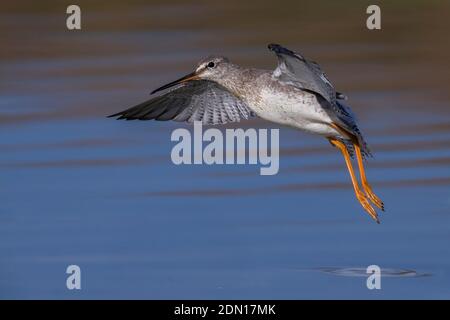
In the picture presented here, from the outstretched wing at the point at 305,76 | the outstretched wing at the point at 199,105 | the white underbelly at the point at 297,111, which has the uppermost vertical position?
the outstretched wing at the point at 199,105

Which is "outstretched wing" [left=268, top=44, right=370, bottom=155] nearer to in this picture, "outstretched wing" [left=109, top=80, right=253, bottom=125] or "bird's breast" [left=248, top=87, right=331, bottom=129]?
"bird's breast" [left=248, top=87, right=331, bottom=129]

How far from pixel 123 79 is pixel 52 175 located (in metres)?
3.40

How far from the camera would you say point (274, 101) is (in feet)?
26.2

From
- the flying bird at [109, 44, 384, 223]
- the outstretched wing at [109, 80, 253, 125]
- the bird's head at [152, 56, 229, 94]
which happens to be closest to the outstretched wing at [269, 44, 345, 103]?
the flying bird at [109, 44, 384, 223]

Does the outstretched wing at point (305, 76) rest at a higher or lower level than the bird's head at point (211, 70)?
lower

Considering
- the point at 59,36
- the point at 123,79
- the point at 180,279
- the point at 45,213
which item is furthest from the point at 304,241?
the point at 59,36

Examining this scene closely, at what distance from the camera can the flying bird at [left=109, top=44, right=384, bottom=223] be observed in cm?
795

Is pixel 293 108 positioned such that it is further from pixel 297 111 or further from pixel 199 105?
pixel 199 105

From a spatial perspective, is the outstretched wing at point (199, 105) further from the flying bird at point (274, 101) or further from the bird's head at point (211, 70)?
the bird's head at point (211, 70)

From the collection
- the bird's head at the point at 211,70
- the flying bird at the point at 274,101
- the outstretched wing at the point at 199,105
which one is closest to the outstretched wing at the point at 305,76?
the flying bird at the point at 274,101

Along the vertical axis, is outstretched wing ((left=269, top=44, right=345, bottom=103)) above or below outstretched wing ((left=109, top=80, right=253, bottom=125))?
below

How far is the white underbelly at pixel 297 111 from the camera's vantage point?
312 inches

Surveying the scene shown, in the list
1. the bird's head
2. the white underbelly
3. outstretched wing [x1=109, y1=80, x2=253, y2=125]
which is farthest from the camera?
outstretched wing [x1=109, y1=80, x2=253, y2=125]

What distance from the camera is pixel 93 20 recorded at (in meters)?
15.4
